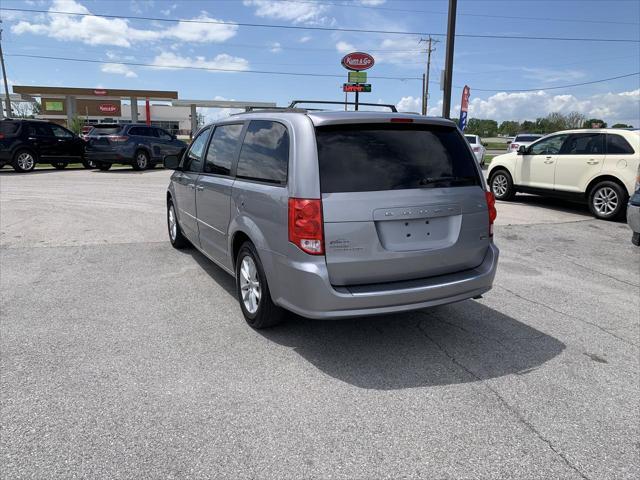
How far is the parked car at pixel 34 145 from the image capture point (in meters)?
16.8

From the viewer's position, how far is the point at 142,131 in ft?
61.6

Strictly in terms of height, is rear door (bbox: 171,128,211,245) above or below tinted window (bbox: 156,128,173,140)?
below

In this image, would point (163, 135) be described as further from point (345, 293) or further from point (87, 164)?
point (345, 293)

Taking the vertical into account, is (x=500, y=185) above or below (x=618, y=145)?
below

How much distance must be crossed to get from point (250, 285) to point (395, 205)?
146 centimetres

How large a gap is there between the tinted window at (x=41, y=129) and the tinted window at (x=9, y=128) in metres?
0.47

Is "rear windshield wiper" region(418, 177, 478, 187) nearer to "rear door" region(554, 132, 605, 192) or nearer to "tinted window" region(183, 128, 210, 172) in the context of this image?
"tinted window" region(183, 128, 210, 172)

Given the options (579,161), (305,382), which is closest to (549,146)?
(579,161)

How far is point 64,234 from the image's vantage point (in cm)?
780

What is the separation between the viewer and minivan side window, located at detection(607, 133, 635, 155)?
9578mm

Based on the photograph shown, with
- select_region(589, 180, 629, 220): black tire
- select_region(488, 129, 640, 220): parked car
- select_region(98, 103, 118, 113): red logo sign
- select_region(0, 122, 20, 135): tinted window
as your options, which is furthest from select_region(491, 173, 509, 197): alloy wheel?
select_region(98, 103, 118, 113): red logo sign

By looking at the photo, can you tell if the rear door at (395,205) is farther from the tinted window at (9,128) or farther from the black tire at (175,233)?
the tinted window at (9,128)

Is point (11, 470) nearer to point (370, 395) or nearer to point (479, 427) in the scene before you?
point (370, 395)

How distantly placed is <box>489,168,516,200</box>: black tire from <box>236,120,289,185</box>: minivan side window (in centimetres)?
936
